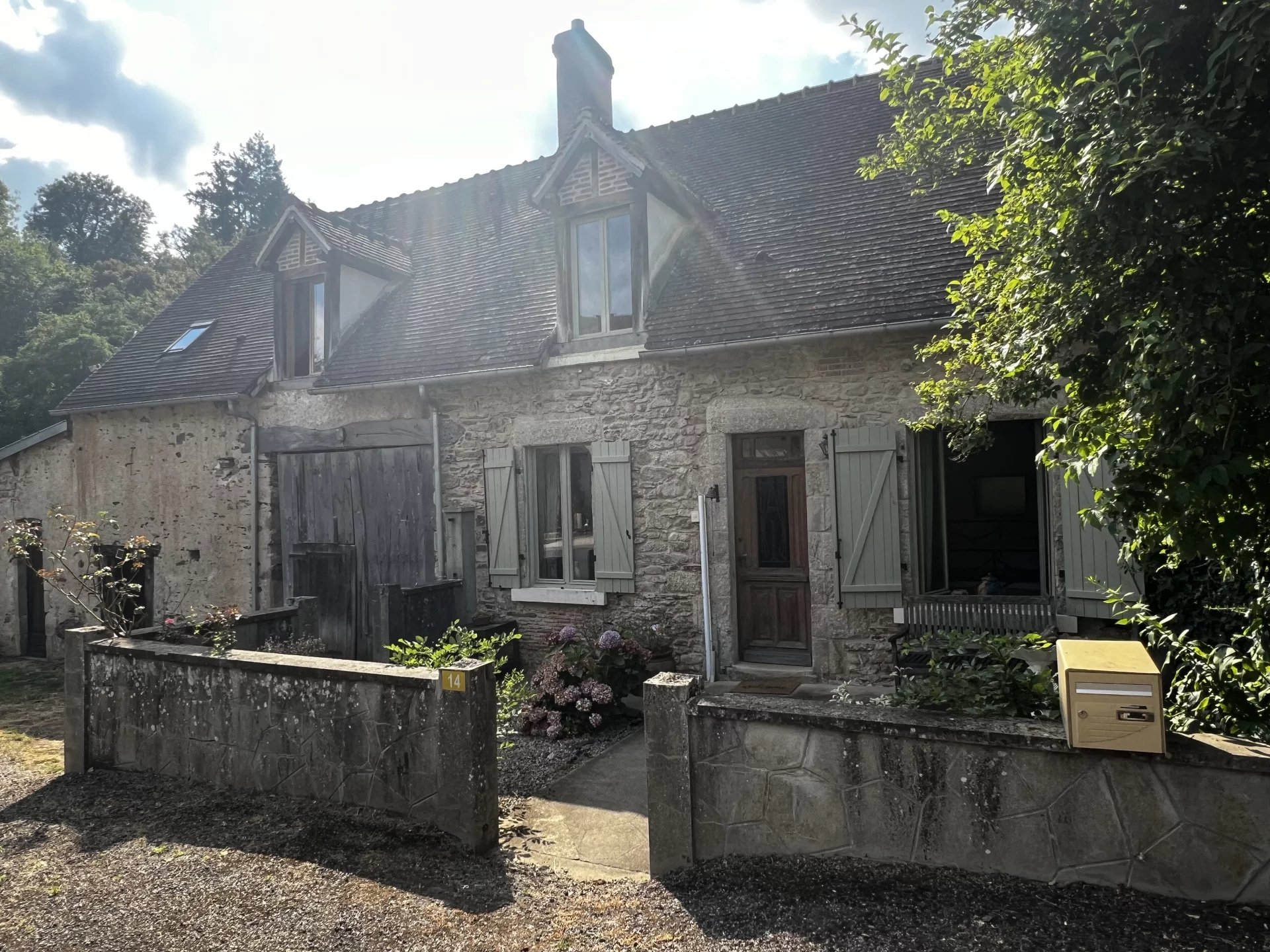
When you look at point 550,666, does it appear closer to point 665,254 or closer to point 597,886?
point 597,886

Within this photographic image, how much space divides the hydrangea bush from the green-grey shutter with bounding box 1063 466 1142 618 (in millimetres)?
3571

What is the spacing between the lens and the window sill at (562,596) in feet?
27.9

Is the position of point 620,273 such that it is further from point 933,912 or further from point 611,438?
point 933,912

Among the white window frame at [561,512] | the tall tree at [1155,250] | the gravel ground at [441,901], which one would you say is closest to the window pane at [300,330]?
the white window frame at [561,512]

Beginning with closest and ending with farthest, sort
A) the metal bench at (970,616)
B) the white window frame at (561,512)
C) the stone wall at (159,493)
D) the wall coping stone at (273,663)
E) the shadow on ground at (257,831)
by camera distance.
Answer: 1. the shadow on ground at (257,831)
2. the wall coping stone at (273,663)
3. the metal bench at (970,616)
4. the white window frame at (561,512)
5. the stone wall at (159,493)

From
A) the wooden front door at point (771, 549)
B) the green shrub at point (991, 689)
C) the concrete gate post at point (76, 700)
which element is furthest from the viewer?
the wooden front door at point (771, 549)

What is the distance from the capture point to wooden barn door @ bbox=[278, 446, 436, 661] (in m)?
9.65

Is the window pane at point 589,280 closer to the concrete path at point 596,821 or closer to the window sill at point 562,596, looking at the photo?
the window sill at point 562,596

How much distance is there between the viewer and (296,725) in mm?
4984

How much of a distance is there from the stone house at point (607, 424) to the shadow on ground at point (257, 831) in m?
3.95

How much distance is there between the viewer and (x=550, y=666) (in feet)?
22.6

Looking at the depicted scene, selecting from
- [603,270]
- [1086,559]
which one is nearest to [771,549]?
[1086,559]

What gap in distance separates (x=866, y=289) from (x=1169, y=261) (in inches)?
186

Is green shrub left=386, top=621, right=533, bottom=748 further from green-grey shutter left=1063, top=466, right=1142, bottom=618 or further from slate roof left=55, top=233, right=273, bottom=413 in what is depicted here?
slate roof left=55, top=233, right=273, bottom=413
